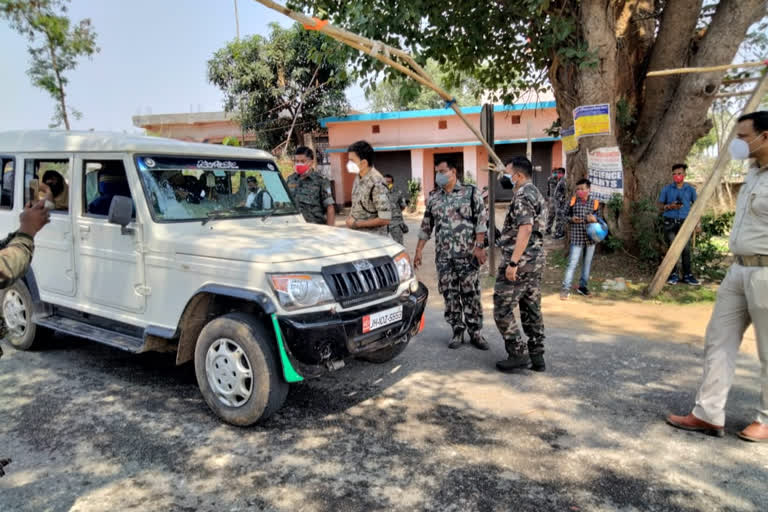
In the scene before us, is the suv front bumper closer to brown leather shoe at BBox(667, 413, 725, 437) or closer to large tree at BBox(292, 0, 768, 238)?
brown leather shoe at BBox(667, 413, 725, 437)

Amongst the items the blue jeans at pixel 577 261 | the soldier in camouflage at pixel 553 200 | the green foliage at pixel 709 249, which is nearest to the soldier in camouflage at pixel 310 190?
the blue jeans at pixel 577 261

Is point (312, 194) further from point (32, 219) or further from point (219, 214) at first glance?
point (32, 219)

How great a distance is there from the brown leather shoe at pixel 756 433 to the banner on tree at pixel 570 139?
18.2 ft

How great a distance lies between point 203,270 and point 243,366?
2.28 feet

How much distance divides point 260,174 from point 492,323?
310 cm

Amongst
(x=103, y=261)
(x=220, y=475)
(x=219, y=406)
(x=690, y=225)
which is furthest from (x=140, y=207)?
(x=690, y=225)

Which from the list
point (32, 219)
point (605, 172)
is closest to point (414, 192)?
point (605, 172)

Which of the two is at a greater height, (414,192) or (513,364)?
(414,192)

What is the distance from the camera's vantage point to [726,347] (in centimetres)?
329

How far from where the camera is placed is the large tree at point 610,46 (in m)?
7.21

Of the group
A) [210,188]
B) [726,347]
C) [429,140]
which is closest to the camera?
[726,347]

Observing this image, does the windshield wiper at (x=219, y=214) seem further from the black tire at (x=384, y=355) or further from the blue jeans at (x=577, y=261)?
the blue jeans at (x=577, y=261)

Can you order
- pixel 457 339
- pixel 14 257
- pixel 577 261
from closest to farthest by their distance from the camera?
pixel 14 257
pixel 457 339
pixel 577 261

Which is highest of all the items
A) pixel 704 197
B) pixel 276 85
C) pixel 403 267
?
pixel 276 85
